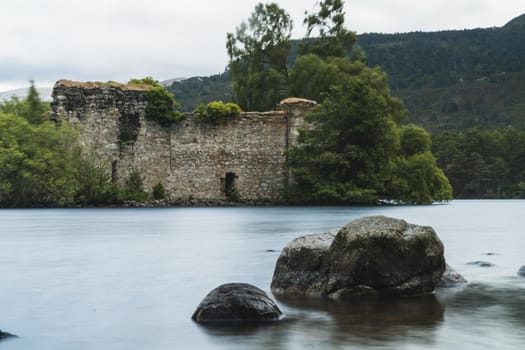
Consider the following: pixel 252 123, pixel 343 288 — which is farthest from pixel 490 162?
pixel 343 288

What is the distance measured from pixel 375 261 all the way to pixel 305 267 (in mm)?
1077

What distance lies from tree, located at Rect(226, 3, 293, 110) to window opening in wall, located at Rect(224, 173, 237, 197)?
22.9 ft

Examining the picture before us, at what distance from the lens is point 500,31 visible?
15500cm

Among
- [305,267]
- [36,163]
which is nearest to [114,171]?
[36,163]

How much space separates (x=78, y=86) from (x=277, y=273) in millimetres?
28811

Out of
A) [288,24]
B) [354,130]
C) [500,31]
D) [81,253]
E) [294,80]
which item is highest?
[500,31]

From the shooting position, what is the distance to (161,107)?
38.4 m

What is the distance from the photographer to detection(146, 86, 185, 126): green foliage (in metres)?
38.3

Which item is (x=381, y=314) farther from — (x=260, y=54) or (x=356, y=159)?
(x=260, y=54)

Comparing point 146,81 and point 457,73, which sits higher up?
point 457,73

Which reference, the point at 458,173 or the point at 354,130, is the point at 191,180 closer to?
the point at 354,130

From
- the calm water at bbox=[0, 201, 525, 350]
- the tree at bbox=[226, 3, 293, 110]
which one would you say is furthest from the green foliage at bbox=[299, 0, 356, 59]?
the calm water at bbox=[0, 201, 525, 350]

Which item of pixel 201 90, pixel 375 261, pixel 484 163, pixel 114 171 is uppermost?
pixel 201 90

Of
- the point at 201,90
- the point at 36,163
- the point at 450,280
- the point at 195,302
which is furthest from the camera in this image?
the point at 201,90
